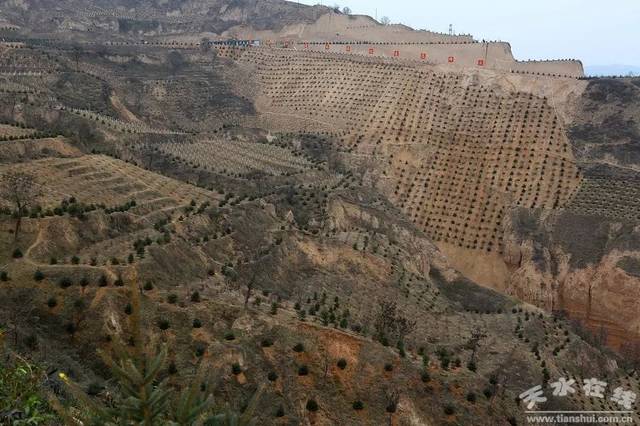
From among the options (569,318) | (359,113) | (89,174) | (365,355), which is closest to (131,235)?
(89,174)

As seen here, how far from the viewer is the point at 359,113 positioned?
3108 inches

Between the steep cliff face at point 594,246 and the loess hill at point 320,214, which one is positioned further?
the steep cliff face at point 594,246

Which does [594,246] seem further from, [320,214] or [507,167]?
[320,214]

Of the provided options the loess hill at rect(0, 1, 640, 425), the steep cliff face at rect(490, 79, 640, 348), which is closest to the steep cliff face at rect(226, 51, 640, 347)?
the steep cliff face at rect(490, 79, 640, 348)

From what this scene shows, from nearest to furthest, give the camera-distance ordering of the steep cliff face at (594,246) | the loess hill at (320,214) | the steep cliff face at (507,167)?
the loess hill at (320,214)
the steep cliff face at (594,246)
the steep cliff face at (507,167)

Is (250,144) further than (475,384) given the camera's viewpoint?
Yes

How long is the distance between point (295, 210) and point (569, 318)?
88.0 feet

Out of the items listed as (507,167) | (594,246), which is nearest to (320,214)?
(594,246)

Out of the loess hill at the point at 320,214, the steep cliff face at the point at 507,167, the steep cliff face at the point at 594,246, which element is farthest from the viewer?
the steep cliff face at the point at 507,167

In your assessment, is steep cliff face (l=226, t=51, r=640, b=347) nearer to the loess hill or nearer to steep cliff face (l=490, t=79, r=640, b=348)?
steep cliff face (l=490, t=79, r=640, b=348)

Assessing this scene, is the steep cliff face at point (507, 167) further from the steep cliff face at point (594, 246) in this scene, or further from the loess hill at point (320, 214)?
the loess hill at point (320, 214)

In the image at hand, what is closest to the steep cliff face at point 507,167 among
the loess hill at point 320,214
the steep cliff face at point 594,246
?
the steep cliff face at point 594,246

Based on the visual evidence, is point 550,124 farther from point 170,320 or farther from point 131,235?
point 170,320

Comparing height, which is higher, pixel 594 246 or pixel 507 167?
pixel 507 167
